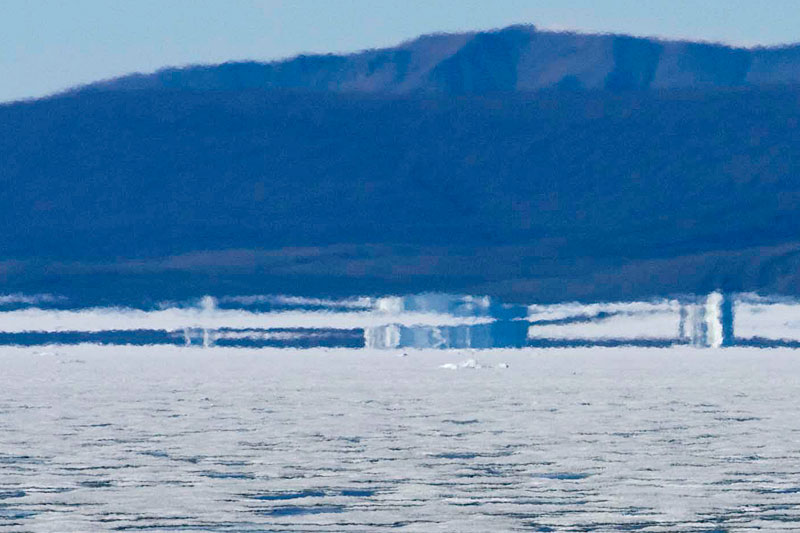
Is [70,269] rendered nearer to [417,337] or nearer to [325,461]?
[417,337]

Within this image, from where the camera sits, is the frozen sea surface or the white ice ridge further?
the white ice ridge

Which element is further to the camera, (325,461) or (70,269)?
(70,269)

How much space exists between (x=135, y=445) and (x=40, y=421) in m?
2.84

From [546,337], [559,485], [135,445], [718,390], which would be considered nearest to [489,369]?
[718,390]

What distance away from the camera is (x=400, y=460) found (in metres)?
12.6

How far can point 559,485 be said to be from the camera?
11078mm

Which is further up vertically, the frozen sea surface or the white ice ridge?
the white ice ridge

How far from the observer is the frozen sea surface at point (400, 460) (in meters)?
9.69

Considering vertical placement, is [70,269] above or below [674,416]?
above

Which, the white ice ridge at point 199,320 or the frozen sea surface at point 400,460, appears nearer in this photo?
the frozen sea surface at point 400,460

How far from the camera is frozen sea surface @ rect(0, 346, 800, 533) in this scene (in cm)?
969

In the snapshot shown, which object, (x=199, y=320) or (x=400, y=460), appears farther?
(x=199, y=320)

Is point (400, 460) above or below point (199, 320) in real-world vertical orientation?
below

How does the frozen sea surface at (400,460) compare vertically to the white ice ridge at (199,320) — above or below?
below
